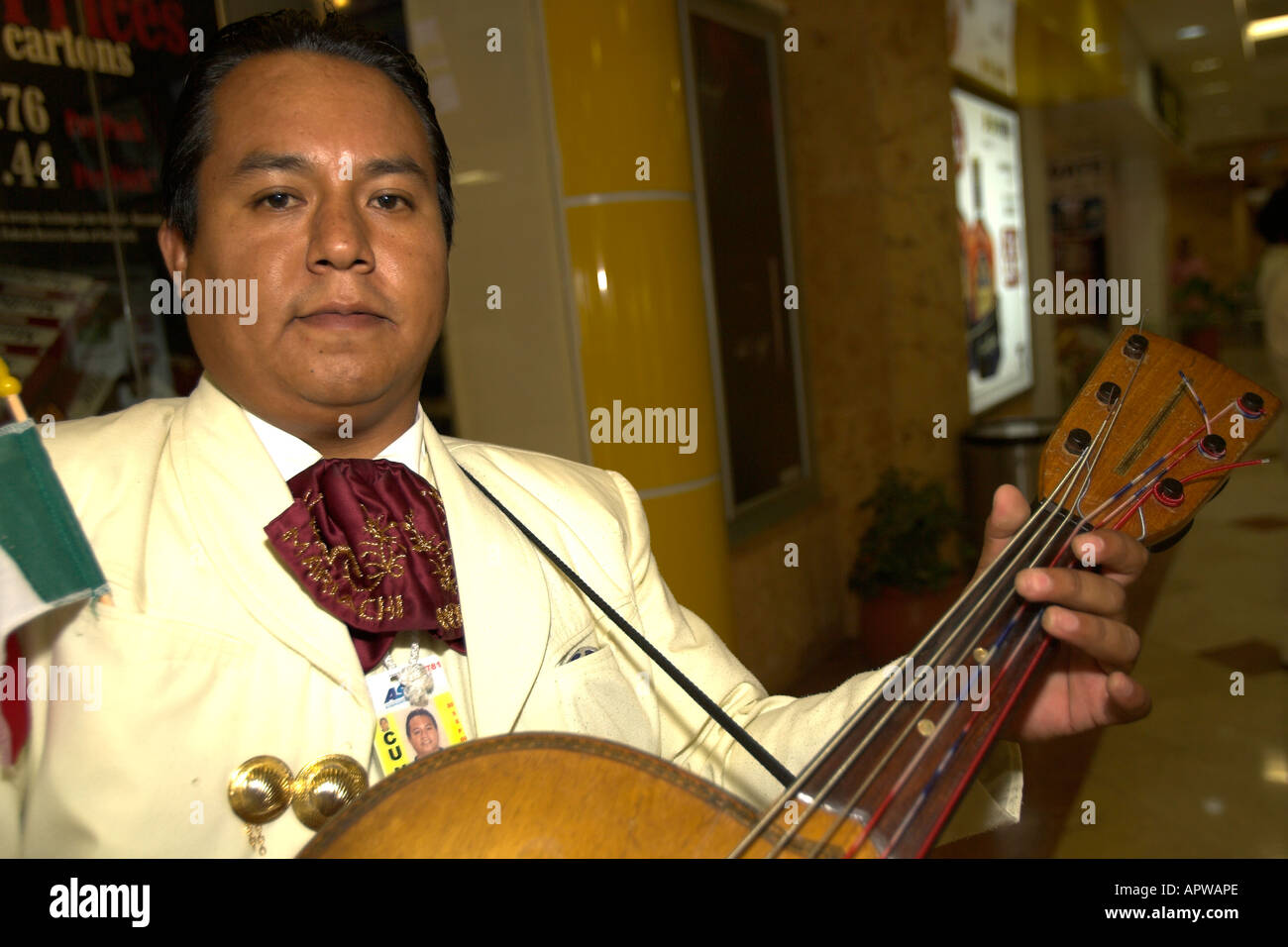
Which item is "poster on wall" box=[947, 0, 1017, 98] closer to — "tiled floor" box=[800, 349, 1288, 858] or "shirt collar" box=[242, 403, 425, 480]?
"tiled floor" box=[800, 349, 1288, 858]

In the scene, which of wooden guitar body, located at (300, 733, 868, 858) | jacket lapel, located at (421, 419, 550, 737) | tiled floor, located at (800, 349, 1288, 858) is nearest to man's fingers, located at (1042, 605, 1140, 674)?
wooden guitar body, located at (300, 733, 868, 858)

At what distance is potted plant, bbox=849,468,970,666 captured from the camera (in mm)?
4523

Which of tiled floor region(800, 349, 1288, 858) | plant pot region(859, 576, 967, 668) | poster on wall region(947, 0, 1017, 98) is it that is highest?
poster on wall region(947, 0, 1017, 98)

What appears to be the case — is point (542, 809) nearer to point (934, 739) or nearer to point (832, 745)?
point (832, 745)

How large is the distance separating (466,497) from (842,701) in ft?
1.98

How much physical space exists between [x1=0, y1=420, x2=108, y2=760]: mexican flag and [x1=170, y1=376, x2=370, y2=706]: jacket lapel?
21 centimetres

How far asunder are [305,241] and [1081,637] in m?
1.09

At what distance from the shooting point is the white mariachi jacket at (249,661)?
0.91 meters

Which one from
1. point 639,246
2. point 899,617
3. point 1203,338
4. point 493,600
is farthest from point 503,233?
point 1203,338

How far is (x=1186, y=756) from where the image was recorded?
3.43m

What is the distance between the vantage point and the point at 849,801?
0.85m

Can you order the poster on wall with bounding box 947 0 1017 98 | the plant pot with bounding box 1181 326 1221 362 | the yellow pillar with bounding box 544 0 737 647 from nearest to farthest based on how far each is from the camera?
the yellow pillar with bounding box 544 0 737 647
the poster on wall with bounding box 947 0 1017 98
the plant pot with bounding box 1181 326 1221 362
